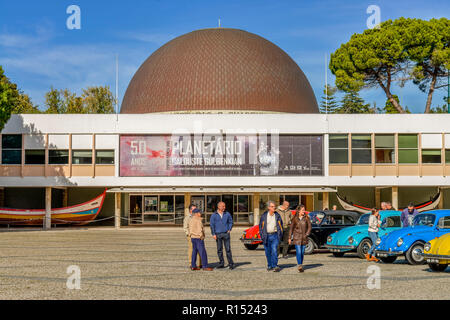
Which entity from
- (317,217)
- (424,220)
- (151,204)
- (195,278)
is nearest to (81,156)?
(151,204)

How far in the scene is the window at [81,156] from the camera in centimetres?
3997

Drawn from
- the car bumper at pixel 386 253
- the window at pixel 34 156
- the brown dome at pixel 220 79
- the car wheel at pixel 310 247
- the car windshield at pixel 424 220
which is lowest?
the car wheel at pixel 310 247

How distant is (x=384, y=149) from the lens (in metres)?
40.0

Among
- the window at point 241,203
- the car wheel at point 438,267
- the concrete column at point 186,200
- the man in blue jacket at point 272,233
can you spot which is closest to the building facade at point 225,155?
the concrete column at point 186,200

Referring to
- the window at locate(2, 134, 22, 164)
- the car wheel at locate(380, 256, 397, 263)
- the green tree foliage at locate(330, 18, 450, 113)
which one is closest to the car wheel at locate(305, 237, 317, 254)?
the car wheel at locate(380, 256, 397, 263)

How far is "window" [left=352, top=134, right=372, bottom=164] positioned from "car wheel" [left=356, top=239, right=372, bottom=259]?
21567 millimetres

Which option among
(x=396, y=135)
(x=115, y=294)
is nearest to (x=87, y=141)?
(x=396, y=135)

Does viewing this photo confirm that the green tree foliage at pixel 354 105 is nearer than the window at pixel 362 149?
No

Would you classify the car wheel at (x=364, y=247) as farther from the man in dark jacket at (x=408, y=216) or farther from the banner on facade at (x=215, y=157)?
the banner on facade at (x=215, y=157)

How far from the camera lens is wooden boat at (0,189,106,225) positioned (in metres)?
39.3

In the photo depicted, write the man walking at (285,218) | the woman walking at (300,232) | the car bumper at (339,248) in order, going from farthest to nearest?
1. the car bumper at (339,248)
2. the man walking at (285,218)
3. the woman walking at (300,232)

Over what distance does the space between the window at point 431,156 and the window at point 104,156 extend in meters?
19.8

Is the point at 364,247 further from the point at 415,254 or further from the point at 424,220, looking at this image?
the point at 415,254
